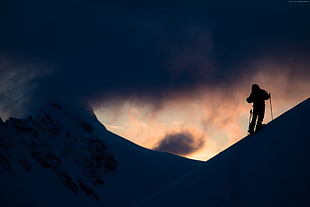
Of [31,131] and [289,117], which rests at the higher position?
[31,131]

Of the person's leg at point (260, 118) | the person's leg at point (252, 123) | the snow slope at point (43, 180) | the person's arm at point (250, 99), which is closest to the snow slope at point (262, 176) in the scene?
the person's leg at point (260, 118)

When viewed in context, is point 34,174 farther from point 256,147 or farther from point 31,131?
point 256,147

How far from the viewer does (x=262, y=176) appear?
10141mm

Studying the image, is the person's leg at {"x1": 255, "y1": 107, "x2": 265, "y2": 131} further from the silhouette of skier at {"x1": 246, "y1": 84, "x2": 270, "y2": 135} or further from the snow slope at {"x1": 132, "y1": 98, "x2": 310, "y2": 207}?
the snow slope at {"x1": 132, "y1": 98, "x2": 310, "y2": 207}

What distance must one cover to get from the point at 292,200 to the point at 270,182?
143 cm

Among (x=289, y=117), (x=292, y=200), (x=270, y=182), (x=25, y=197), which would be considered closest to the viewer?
(x=292, y=200)

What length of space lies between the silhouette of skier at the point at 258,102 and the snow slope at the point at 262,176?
9.25 ft

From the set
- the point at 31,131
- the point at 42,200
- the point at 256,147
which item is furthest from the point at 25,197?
the point at 256,147

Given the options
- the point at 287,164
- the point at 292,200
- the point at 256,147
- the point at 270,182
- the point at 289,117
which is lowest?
the point at 292,200

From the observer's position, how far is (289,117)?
14.0 meters

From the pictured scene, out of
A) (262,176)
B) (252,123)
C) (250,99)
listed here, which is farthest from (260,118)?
(262,176)

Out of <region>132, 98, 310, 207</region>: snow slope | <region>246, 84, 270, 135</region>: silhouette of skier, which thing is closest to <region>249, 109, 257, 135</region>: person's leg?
<region>246, 84, 270, 135</region>: silhouette of skier

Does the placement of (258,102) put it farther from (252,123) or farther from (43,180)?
(43,180)

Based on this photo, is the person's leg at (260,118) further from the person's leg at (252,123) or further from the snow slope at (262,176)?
the snow slope at (262,176)
